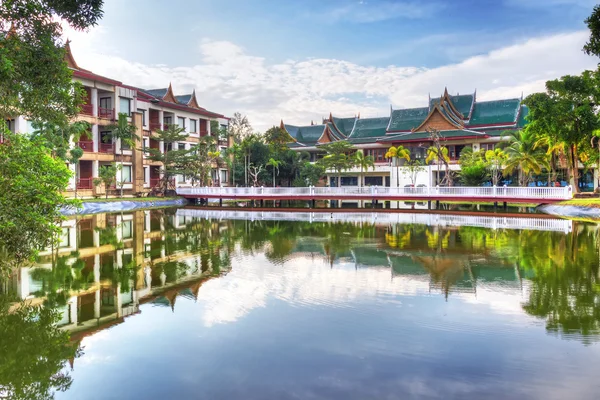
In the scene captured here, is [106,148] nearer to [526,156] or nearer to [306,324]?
[526,156]

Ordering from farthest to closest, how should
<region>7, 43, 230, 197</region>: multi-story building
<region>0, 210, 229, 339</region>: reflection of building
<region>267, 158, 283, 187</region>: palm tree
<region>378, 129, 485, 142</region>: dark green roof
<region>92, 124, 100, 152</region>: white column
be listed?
1. <region>378, 129, 485, 142</region>: dark green roof
2. <region>267, 158, 283, 187</region>: palm tree
3. <region>92, 124, 100, 152</region>: white column
4. <region>7, 43, 230, 197</region>: multi-story building
5. <region>0, 210, 229, 339</region>: reflection of building

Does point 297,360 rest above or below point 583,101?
below

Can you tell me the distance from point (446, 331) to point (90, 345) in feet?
17.0

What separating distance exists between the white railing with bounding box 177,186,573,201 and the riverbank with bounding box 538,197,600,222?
0.70 metres

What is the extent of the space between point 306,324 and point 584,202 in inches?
944

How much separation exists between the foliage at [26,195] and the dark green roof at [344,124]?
166 feet

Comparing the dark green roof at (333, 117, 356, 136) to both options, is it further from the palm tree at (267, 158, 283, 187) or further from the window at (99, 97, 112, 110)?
the window at (99, 97, 112, 110)

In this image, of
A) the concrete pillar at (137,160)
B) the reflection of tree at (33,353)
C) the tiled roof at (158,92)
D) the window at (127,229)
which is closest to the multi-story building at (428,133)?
the tiled roof at (158,92)

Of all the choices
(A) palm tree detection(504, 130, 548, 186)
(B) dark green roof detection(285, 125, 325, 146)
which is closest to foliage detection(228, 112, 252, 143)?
(B) dark green roof detection(285, 125, 325, 146)

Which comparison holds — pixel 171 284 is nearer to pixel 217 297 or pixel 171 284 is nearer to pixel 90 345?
pixel 217 297

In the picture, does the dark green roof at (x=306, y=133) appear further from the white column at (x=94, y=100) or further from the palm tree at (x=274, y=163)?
the white column at (x=94, y=100)

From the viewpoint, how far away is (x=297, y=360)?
640 cm

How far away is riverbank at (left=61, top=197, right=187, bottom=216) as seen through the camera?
28938mm

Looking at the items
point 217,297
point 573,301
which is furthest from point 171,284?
point 573,301
